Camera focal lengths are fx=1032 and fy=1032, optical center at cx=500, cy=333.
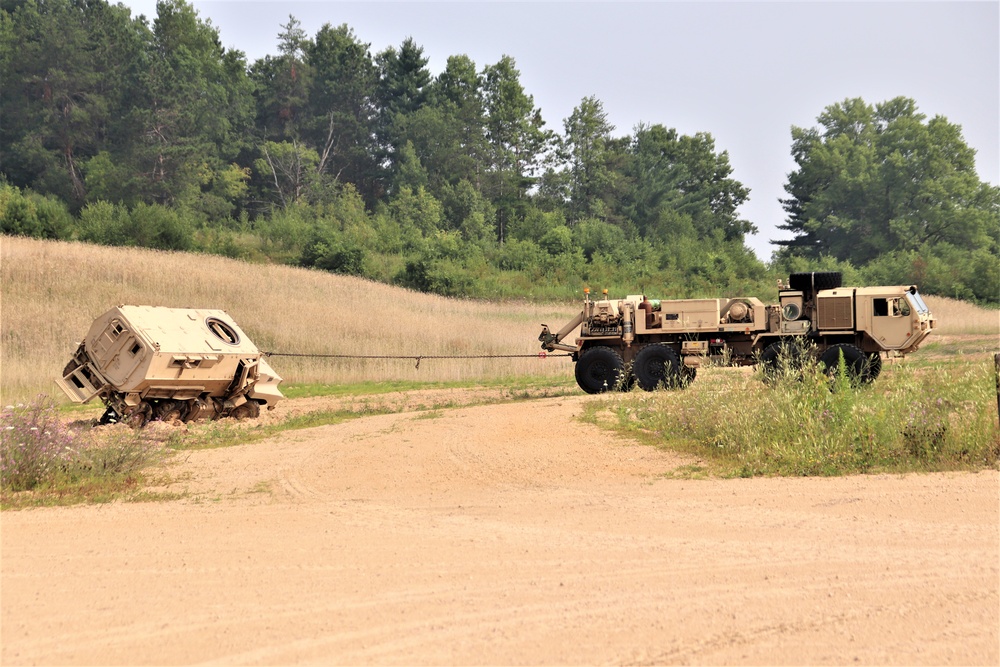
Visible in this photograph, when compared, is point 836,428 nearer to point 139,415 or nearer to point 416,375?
point 139,415

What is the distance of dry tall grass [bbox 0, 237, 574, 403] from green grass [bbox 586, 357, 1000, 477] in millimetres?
12290

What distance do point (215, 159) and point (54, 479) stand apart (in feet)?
165

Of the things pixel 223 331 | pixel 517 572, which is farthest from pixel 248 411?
pixel 517 572

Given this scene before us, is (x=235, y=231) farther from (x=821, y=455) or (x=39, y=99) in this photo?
(x=821, y=455)

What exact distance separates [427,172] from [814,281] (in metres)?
48.4

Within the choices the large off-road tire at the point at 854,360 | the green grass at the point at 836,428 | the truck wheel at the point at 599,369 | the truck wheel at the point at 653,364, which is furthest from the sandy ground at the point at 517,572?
the truck wheel at the point at 599,369

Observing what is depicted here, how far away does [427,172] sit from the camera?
212 ft

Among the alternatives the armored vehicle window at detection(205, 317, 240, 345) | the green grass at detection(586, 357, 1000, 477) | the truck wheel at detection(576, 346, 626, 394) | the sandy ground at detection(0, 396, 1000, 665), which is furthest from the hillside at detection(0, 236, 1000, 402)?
the green grass at detection(586, 357, 1000, 477)

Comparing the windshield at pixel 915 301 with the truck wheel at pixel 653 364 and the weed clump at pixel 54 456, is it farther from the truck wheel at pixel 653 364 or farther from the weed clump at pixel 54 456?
the weed clump at pixel 54 456

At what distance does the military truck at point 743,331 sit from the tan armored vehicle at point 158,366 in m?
6.39

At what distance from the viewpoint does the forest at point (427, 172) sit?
5097cm

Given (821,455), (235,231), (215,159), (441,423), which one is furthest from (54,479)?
(215,159)

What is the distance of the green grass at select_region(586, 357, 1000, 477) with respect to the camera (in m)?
9.70

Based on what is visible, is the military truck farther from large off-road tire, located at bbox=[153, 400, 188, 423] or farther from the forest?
the forest
